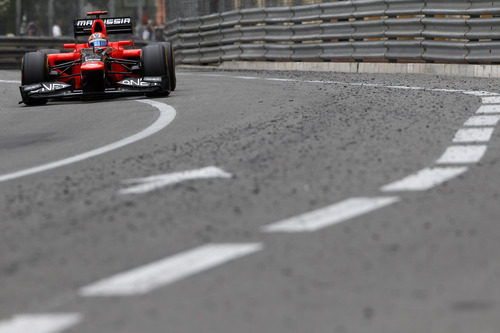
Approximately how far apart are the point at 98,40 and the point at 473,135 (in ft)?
28.2

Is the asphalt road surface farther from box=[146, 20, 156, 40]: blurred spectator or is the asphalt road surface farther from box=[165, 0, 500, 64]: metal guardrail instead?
box=[146, 20, 156, 40]: blurred spectator

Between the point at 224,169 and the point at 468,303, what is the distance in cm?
352

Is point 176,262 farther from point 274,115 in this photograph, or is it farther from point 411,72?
point 411,72

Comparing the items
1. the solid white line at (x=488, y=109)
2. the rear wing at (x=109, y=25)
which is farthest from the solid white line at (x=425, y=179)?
the rear wing at (x=109, y=25)

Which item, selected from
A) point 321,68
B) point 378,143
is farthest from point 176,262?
point 321,68

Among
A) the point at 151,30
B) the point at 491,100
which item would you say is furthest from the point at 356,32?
the point at 151,30

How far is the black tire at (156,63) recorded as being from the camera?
15.4 metres

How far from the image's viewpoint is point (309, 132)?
8.90m

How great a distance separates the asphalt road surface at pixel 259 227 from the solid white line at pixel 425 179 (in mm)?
17

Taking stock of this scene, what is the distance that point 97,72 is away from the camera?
15250mm

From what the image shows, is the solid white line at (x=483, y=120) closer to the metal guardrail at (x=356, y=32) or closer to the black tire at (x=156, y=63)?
the black tire at (x=156, y=63)

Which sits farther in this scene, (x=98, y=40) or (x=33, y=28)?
(x=33, y=28)

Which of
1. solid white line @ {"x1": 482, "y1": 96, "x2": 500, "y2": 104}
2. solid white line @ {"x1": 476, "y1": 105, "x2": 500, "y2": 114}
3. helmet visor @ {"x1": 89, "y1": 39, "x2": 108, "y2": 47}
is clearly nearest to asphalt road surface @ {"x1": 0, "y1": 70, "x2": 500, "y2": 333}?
solid white line @ {"x1": 476, "y1": 105, "x2": 500, "y2": 114}

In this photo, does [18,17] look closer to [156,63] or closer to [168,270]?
[156,63]
